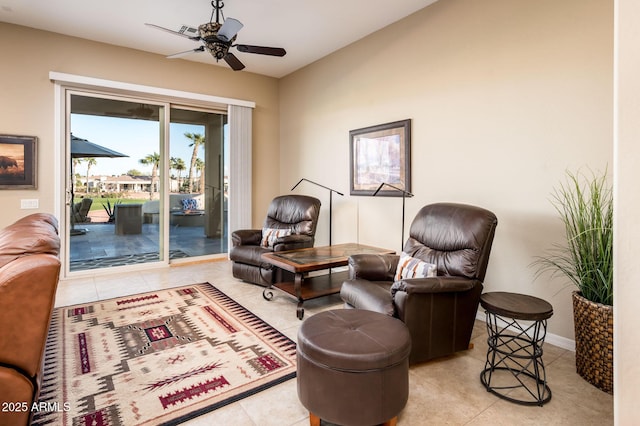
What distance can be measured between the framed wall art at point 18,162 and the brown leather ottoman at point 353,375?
14.2 feet

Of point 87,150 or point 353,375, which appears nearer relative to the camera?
point 353,375

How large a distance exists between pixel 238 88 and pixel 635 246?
18.3ft

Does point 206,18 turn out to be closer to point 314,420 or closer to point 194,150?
point 194,150

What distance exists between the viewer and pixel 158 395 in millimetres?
Answer: 2006

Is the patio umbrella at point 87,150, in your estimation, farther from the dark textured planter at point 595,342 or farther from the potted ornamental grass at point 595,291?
the dark textured planter at point 595,342

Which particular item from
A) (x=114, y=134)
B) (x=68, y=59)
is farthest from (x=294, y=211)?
(x=68, y=59)

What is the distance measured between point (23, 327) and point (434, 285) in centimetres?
211

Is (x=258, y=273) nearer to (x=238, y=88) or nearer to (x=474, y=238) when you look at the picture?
(x=474, y=238)

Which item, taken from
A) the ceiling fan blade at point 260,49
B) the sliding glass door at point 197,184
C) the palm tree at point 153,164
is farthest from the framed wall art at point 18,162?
the ceiling fan blade at point 260,49

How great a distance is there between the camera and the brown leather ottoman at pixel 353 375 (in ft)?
5.21

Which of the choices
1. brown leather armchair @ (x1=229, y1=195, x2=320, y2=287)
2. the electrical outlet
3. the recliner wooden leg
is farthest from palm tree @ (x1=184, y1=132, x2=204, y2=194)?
the recliner wooden leg

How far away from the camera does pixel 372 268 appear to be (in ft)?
9.58

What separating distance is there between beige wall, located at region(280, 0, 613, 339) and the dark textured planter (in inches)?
18.2

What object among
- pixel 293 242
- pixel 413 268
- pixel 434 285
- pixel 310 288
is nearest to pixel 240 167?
pixel 293 242
